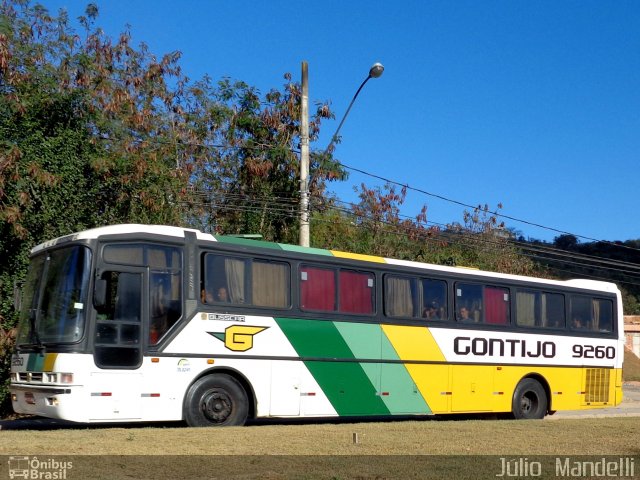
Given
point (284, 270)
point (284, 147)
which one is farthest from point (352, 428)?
point (284, 147)

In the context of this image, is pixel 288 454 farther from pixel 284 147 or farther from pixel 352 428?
pixel 284 147

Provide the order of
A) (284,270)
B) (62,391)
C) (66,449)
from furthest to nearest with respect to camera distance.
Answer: (284,270) → (62,391) → (66,449)

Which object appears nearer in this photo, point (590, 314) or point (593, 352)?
point (593, 352)

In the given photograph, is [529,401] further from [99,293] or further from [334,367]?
[99,293]

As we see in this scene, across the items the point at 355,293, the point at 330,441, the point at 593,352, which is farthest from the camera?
the point at 593,352

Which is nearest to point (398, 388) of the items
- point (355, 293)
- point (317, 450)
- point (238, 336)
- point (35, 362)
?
point (355, 293)

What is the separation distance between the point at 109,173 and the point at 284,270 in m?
6.75

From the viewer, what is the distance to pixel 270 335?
15398 millimetres

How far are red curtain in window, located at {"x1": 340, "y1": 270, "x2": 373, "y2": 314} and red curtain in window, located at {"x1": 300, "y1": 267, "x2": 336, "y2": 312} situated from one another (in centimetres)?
25

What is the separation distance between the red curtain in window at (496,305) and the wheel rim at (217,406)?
21.9ft

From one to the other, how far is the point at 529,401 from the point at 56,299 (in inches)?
440

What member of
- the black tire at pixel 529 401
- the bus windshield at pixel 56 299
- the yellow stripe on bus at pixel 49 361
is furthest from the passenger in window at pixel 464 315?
the yellow stripe on bus at pixel 49 361

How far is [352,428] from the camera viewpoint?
13797mm

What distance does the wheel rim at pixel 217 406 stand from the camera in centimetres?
1453
